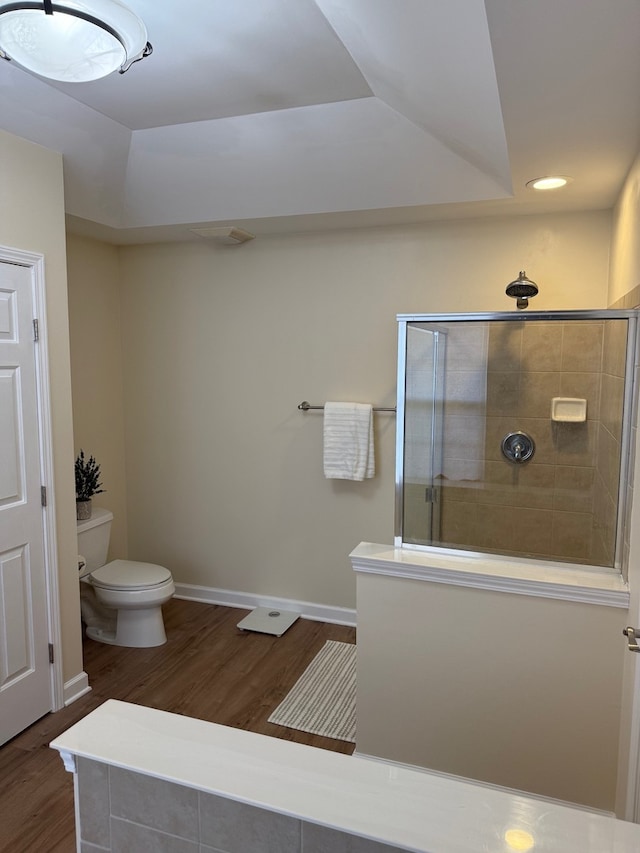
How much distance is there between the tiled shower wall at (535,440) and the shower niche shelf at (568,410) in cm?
2

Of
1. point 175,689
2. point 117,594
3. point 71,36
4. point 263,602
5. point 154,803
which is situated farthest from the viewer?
point 263,602

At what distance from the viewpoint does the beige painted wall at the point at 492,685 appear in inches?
79.4

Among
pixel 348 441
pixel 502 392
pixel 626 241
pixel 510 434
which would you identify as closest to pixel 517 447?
pixel 510 434

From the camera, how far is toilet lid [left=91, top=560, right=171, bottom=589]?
3.22m

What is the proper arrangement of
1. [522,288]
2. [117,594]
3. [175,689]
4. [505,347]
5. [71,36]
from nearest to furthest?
[71,36], [505,347], [522,288], [175,689], [117,594]

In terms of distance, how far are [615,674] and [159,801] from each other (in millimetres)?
1581

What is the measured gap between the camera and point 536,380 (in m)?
2.43

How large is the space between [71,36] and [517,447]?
A: 209cm

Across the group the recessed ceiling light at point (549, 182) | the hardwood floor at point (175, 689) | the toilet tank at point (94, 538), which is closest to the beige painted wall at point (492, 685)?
the hardwood floor at point (175, 689)

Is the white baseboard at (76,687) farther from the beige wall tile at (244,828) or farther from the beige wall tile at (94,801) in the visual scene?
the beige wall tile at (244,828)

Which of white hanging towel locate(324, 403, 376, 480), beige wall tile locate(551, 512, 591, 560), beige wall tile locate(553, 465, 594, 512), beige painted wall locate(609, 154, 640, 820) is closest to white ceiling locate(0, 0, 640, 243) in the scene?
beige painted wall locate(609, 154, 640, 820)

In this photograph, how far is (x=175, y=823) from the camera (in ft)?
3.43

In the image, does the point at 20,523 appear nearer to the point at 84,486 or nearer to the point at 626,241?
the point at 84,486

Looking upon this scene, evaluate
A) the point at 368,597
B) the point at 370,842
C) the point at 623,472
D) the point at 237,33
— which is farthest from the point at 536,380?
the point at 370,842
